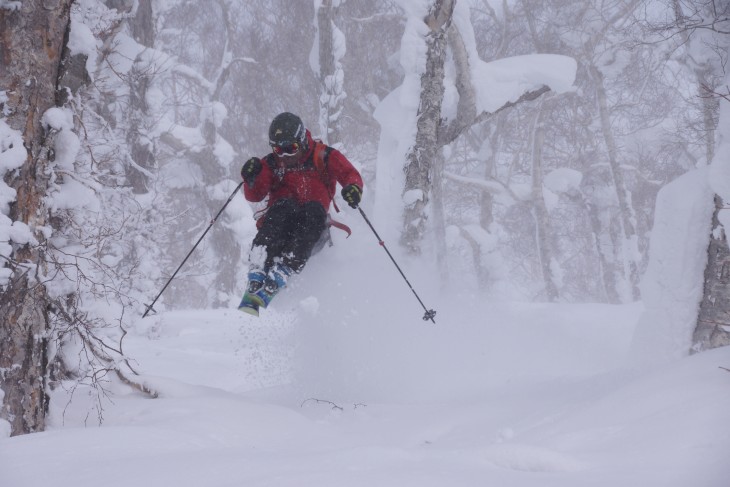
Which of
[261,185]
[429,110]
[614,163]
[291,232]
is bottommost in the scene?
[291,232]

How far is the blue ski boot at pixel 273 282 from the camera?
190 inches

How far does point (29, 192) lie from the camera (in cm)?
305

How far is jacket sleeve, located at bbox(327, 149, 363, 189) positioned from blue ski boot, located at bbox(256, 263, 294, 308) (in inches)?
38.4

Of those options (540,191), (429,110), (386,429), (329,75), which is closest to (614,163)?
(540,191)

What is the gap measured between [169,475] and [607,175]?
2014 cm

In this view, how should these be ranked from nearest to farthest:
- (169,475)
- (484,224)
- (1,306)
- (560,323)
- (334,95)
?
(169,475)
(1,306)
(560,323)
(334,95)
(484,224)

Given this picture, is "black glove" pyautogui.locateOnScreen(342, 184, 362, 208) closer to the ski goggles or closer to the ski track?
the ski goggles

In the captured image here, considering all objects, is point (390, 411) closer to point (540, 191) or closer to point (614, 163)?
point (540, 191)

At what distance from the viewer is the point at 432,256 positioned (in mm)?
7578

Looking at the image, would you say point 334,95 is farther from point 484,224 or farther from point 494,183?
point 484,224

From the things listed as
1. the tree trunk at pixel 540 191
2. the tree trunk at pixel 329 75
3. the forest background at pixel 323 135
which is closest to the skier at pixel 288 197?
the forest background at pixel 323 135

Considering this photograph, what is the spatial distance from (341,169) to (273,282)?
48.4 inches

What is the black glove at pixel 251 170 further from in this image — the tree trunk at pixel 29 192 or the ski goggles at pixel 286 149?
the tree trunk at pixel 29 192

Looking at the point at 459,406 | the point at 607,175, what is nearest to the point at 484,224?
the point at 607,175
